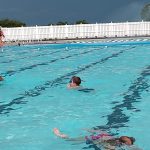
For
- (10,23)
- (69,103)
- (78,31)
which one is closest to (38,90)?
(69,103)

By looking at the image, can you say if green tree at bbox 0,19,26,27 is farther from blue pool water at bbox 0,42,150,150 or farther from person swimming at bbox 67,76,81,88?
person swimming at bbox 67,76,81,88

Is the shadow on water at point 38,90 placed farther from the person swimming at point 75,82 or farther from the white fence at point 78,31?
the white fence at point 78,31

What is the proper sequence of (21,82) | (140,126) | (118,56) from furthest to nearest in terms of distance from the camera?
(118,56), (21,82), (140,126)

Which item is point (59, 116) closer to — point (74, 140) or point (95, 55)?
point (74, 140)

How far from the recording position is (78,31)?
28.4m

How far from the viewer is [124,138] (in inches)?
208

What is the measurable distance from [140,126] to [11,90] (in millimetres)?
3978

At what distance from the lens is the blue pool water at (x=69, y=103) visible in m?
6.11

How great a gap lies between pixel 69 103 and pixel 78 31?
2049cm

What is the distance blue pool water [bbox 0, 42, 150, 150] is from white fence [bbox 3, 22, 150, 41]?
1415 centimetres

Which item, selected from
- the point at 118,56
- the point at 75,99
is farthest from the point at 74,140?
the point at 118,56

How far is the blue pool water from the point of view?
6.11 metres

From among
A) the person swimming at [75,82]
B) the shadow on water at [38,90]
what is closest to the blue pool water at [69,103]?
the shadow on water at [38,90]

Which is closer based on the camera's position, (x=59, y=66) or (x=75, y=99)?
(x=75, y=99)
